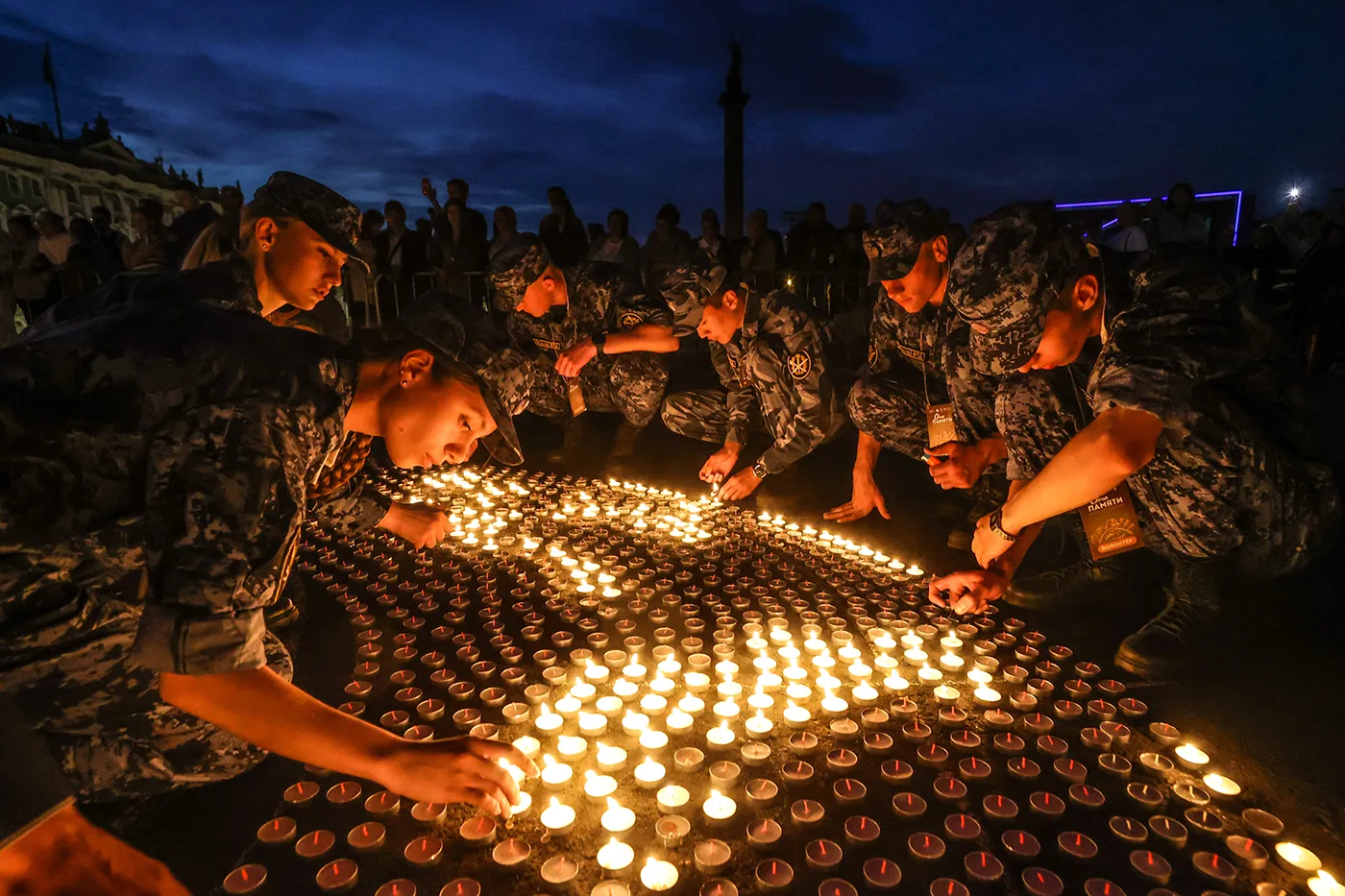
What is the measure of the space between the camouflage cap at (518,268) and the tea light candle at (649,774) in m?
4.42

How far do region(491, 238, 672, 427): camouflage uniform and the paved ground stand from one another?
258 centimetres

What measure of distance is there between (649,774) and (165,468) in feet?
4.74

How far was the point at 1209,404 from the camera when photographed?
2766 mm

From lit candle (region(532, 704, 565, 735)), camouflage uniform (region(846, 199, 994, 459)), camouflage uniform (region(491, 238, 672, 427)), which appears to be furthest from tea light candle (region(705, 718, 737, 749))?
camouflage uniform (region(491, 238, 672, 427))

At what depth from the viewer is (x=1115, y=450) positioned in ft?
7.79

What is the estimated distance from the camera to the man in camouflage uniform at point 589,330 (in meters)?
5.87

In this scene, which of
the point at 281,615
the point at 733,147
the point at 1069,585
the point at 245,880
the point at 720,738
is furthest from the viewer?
the point at 733,147

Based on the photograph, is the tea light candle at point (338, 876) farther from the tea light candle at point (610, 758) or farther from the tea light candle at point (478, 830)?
the tea light candle at point (610, 758)

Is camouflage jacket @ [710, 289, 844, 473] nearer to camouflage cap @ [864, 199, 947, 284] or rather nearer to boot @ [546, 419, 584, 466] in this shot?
camouflage cap @ [864, 199, 947, 284]

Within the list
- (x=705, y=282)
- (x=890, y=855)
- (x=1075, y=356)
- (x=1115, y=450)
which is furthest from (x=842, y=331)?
(x=890, y=855)

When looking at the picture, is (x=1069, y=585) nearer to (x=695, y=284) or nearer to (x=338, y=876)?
(x=695, y=284)

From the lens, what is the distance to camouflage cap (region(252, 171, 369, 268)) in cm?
282

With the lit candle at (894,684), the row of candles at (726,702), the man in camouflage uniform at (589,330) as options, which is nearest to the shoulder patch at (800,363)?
the man in camouflage uniform at (589,330)

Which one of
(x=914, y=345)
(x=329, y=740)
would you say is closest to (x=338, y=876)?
(x=329, y=740)
